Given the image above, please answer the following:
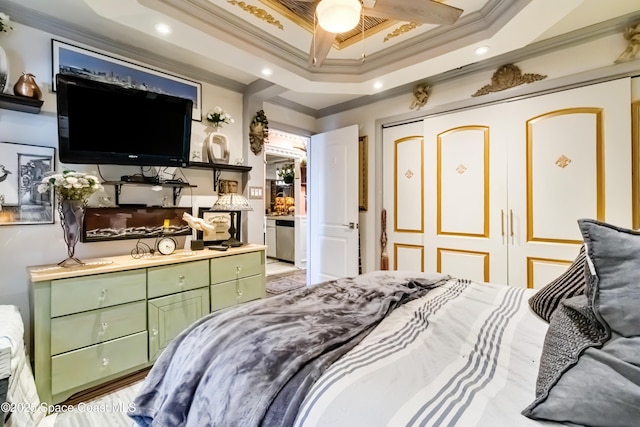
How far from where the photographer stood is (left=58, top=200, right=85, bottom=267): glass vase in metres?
1.93

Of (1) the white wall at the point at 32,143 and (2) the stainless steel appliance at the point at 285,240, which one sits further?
(2) the stainless steel appliance at the point at 285,240

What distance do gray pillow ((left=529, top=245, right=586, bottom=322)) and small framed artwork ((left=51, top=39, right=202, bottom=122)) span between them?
116 inches

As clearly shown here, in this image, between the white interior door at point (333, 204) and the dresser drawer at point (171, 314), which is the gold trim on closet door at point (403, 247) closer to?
the white interior door at point (333, 204)

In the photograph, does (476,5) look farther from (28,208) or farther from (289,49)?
(28,208)

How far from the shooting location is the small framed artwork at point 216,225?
279 cm

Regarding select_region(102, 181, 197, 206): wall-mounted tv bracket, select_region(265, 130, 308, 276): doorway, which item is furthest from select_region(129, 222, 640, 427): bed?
select_region(265, 130, 308, 276): doorway

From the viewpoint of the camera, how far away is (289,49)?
8.24 ft

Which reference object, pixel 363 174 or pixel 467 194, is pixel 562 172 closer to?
pixel 467 194

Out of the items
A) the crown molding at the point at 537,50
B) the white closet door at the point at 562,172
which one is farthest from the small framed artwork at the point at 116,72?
the white closet door at the point at 562,172

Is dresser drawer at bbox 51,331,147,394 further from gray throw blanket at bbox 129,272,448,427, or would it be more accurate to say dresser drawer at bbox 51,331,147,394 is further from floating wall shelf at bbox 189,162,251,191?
floating wall shelf at bbox 189,162,251,191

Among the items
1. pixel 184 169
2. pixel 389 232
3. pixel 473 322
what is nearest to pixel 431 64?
pixel 389 232

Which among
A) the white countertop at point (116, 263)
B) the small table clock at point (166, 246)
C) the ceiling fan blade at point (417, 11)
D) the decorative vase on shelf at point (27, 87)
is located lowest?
the white countertop at point (116, 263)

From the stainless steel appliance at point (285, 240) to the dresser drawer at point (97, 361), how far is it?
13.3ft

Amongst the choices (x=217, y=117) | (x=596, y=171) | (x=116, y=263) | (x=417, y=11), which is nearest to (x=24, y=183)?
(x=116, y=263)
